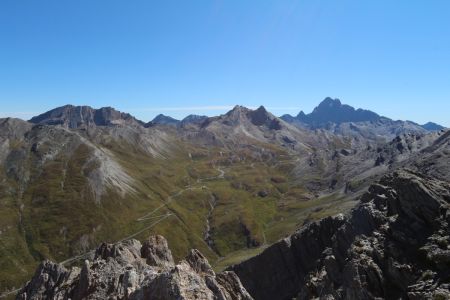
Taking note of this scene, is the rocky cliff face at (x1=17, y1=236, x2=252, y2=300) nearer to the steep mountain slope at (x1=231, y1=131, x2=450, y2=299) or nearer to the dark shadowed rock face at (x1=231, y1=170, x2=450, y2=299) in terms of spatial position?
the dark shadowed rock face at (x1=231, y1=170, x2=450, y2=299)

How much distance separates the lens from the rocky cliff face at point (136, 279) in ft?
162

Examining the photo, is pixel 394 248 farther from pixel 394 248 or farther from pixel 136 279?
pixel 136 279

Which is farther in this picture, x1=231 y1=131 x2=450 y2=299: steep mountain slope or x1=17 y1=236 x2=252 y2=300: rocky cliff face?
x1=231 y1=131 x2=450 y2=299: steep mountain slope

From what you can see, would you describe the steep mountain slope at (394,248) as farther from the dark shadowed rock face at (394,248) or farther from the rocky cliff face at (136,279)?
the rocky cliff face at (136,279)

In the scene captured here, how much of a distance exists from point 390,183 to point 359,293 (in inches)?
1160

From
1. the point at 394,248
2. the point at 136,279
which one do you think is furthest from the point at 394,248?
the point at 136,279

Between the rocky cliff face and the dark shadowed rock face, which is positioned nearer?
the rocky cliff face

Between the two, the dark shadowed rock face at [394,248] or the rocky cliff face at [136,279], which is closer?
the rocky cliff face at [136,279]

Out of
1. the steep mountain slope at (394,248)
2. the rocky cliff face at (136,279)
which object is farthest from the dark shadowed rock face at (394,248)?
the rocky cliff face at (136,279)

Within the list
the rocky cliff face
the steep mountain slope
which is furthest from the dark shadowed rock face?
the rocky cliff face

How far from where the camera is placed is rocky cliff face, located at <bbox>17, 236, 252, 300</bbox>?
1948 inches

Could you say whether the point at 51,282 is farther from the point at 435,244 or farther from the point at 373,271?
the point at 435,244

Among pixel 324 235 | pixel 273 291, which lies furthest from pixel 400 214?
pixel 273 291

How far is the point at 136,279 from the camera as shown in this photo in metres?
60.3
